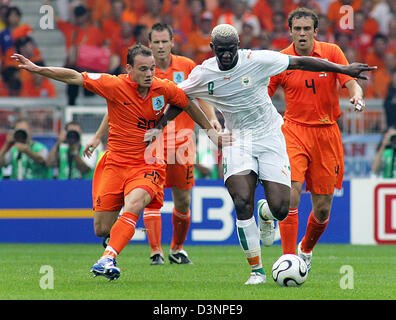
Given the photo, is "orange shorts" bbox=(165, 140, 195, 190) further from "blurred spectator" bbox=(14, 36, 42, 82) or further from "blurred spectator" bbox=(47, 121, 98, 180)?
"blurred spectator" bbox=(14, 36, 42, 82)

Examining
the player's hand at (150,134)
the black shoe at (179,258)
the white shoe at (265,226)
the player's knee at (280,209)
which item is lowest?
the black shoe at (179,258)

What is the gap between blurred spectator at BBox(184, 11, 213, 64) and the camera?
16.9 m

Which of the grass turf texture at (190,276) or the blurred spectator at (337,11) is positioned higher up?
the blurred spectator at (337,11)

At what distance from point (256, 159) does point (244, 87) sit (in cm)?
70

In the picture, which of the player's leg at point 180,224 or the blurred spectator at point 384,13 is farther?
the blurred spectator at point 384,13

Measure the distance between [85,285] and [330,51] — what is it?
12.1ft

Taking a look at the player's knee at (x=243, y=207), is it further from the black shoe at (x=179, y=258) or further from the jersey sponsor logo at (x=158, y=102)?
the black shoe at (x=179, y=258)

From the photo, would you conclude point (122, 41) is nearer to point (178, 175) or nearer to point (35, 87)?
point (35, 87)

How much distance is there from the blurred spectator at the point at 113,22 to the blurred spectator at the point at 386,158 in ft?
20.9

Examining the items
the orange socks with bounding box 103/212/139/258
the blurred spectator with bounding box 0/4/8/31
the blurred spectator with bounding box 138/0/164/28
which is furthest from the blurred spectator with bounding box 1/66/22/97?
the orange socks with bounding box 103/212/139/258

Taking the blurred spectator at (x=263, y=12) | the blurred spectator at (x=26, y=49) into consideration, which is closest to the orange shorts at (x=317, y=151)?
the blurred spectator at (x=26, y=49)

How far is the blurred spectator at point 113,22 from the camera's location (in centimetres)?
1733

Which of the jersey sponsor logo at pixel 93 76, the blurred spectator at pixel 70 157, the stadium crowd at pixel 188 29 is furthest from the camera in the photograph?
the stadium crowd at pixel 188 29

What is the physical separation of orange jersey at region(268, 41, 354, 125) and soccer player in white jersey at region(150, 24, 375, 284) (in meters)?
0.99
